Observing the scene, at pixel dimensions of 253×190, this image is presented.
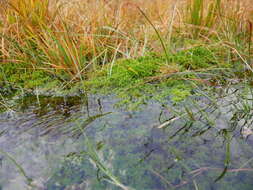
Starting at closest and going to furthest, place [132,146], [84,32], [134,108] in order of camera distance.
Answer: [132,146]
[134,108]
[84,32]

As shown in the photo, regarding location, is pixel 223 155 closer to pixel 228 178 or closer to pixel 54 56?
pixel 228 178

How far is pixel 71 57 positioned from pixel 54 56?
15 cm

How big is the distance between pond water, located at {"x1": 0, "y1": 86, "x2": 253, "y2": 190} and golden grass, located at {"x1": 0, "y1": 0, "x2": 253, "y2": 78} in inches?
23.1

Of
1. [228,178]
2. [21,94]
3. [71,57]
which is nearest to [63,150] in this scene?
[228,178]

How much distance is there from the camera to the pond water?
898 millimetres

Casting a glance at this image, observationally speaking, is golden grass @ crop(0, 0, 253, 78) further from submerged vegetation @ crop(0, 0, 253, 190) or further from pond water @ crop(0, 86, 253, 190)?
pond water @ crop(0, 86, 253, 190)

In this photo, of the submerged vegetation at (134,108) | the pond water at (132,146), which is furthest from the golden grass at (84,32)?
→ the pond water at (132,146)

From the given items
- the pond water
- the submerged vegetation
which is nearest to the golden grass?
the submerged vegetation

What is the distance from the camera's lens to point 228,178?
2.85 ft

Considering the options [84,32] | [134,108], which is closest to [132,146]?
[134,108]

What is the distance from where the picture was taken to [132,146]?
1.08 meters

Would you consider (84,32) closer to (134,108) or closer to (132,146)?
(134,108)

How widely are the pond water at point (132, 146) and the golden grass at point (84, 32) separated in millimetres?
587

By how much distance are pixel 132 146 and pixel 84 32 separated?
1572 mm
